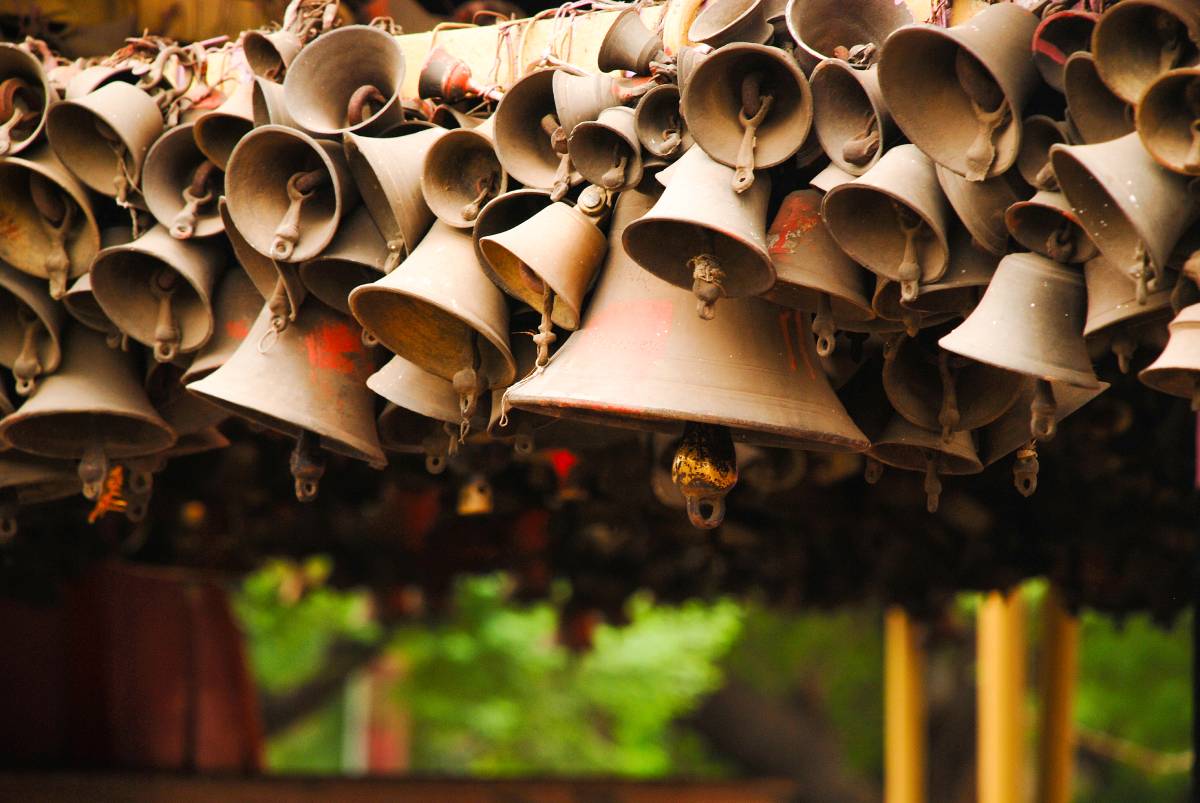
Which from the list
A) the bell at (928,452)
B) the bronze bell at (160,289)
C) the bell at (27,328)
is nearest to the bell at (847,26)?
the bell at (928,452)

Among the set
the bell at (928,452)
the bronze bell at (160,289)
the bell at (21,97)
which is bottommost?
the bell at (928,452)

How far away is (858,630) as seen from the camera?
13.3 m

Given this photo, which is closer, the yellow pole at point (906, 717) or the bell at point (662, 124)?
the bell at point (662, 124)

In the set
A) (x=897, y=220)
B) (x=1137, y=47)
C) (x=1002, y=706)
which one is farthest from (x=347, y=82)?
(x=1002, y=706)

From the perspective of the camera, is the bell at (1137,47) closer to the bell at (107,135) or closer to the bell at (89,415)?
the bell at (107,135)

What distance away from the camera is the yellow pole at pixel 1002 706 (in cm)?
646

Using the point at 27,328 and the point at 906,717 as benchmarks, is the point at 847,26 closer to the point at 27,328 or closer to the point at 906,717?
the point at 27,328

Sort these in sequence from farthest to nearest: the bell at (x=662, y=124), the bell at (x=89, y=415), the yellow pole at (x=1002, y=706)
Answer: the yellow pole at (x=1002, y=706) < the bell at (x=89, y=415) < the bell at (x=662, y=124)

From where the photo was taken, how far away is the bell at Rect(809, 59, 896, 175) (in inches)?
70.6

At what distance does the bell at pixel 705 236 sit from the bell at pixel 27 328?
1.07 m

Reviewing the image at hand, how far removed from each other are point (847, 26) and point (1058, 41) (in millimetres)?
302

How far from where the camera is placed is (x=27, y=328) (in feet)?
7.98

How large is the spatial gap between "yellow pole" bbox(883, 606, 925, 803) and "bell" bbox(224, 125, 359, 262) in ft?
18.9

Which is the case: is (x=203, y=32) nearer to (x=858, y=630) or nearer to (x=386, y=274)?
(x=386, y=274)
